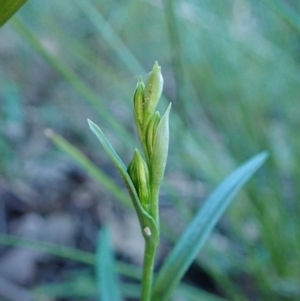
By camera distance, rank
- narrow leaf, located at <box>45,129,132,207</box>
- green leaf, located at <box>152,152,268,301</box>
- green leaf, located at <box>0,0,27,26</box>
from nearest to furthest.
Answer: green leaf, located at <box>0,0,27,26</box> < green leaf, located at <box>152,152,268,301</box> < narrow leaf, located at <box>45,129,132,207</box>

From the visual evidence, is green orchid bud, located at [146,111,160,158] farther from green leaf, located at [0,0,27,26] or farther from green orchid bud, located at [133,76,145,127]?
green leaf, located at [0,0,27,26]

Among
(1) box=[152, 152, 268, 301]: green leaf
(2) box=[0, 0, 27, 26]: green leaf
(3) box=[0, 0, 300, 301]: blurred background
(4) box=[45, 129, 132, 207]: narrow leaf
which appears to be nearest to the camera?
(2) box=[0, 0, 27, 26]: green leaf

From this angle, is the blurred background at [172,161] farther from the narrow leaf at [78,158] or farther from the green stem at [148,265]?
the green stem at [148,265]

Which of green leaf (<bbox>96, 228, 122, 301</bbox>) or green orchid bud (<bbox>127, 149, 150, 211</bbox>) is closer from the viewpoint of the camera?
green orchid bud (<bbox>127, 149, 150, 211</bbox>)

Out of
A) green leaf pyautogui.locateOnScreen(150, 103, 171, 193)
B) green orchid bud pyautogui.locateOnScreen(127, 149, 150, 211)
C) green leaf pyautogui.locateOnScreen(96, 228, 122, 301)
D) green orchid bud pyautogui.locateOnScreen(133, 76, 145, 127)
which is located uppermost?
green orchid bud pyautogui.locateOnScreen(133, 76, 145, 127)

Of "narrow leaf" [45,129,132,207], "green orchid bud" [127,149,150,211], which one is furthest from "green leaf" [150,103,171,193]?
"narrow leaf" [45,129,132,207]

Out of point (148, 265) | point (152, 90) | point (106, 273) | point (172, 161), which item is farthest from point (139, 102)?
point (172, 161)
